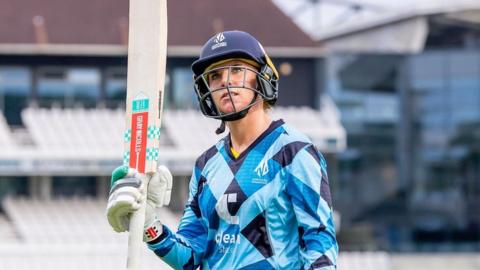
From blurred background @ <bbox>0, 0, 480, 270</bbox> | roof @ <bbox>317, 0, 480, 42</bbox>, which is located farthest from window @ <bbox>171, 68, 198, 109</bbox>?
roof @ <bbox>317, 0, 480, 42</bbox>

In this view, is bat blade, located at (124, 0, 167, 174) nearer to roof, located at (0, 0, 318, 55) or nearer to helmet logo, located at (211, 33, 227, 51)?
helmet logo, located at (211, 33, 227, 51)

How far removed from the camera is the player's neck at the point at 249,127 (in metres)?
3.56

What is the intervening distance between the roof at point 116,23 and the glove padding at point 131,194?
19170mm

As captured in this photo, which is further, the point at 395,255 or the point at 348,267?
the point at 395,255

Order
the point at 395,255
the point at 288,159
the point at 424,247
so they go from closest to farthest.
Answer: the point at 288,159 → the point at 395,255 → the point at 424,247

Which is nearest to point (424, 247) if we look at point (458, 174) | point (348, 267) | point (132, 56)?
point (458, 174)

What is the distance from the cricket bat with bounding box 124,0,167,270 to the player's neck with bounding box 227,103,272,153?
23 cm

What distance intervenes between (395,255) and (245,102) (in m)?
22.9

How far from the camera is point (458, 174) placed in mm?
29906

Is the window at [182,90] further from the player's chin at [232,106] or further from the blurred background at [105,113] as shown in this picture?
the player's chin at [232,106]

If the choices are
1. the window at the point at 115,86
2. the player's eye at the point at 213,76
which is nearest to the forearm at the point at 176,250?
the player's eye at the point at 213,76

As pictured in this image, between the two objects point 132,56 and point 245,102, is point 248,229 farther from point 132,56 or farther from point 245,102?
point 132,56

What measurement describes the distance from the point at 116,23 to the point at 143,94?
19.5 m

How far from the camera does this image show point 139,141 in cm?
362
